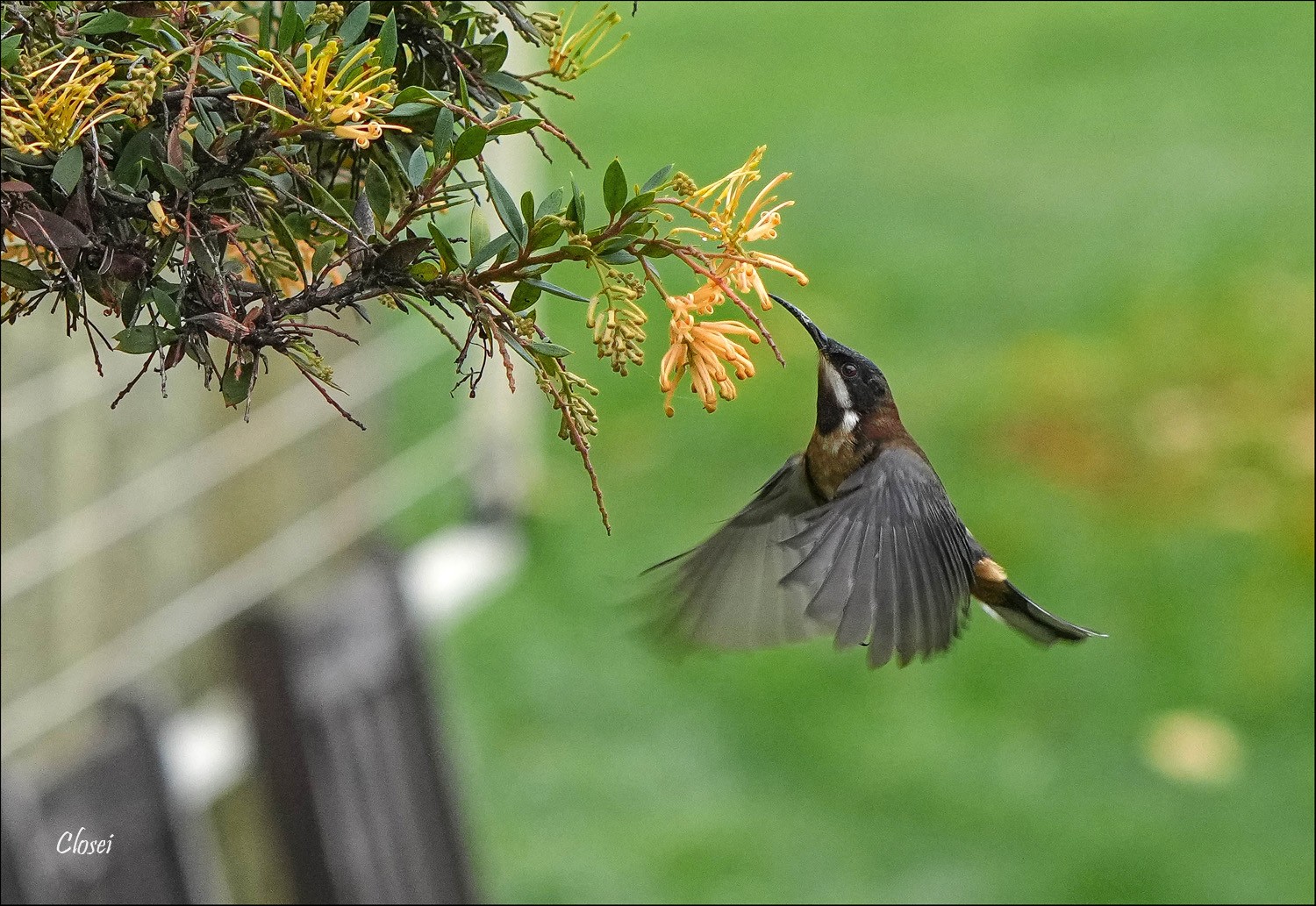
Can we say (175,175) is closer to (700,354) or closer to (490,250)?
(490,250)

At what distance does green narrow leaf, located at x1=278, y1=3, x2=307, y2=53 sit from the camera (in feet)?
3.95

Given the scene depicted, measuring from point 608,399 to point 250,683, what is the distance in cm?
251

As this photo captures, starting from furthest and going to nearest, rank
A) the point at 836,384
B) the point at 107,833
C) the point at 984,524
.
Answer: the point at 984,524, the point at 107,833, the point at 836,384

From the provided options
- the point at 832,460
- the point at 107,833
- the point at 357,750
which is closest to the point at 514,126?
the point at 832,460

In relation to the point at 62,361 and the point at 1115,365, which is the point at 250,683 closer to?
the point at 62,361

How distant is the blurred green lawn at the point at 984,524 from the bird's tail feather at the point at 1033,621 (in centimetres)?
58

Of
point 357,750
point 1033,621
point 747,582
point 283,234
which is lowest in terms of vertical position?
point 357,750

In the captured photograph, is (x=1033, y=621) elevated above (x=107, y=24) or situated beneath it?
situated beneath

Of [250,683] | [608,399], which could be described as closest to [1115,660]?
[608,399]

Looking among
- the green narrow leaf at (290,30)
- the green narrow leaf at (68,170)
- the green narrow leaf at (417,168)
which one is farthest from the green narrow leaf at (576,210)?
the green narrow leaf at (68,170)

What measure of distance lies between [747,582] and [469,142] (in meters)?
1.19

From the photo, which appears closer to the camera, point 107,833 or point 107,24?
point 107,24

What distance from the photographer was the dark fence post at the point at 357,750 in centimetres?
328

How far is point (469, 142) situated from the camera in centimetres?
118
